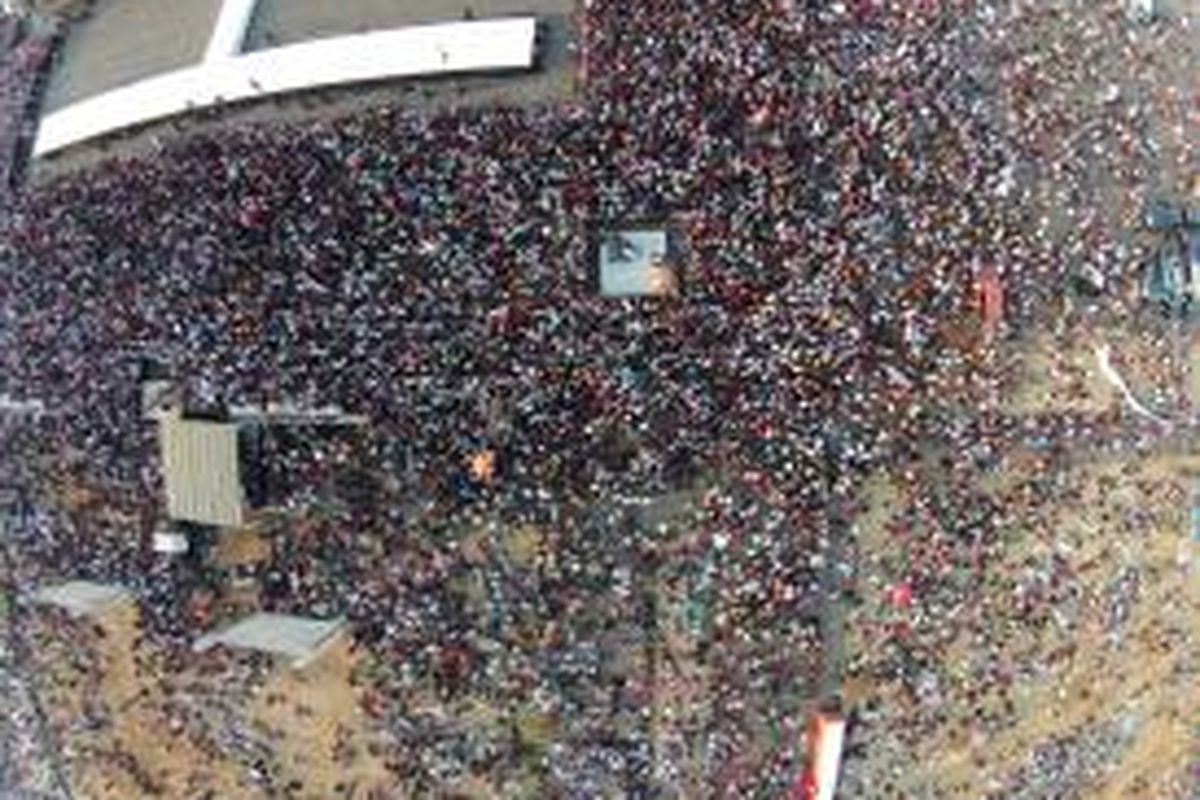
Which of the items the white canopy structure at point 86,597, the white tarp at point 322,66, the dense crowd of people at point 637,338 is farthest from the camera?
the white canopy structure at point 86,597

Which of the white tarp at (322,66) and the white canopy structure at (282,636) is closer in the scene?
the white canopy structure at (282,636)

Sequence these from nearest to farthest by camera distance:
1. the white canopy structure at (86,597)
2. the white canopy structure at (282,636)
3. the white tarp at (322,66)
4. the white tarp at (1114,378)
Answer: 1. the white canopy structure at (282,636)
2. the white tarp at (322,66)
3. the white tarp at (1114,378)
4. the white canopy structure at (86,597)

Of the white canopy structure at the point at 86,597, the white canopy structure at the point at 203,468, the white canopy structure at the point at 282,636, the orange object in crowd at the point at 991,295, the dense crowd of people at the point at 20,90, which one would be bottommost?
the white canopy structure at the point at 282,636

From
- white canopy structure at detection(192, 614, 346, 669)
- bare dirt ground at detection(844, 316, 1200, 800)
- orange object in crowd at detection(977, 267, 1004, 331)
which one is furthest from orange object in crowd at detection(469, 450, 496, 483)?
orange object in crowd at detection(977, 267, 1004, 331)

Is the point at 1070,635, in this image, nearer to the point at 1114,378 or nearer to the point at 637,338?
the point at 1114,378

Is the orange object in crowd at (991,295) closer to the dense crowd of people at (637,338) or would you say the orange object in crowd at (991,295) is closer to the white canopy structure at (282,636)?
the dense crowd of people at (637,338)

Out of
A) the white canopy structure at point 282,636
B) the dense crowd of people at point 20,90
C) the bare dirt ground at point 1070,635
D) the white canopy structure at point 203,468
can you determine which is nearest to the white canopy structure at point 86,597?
the white canopy structure at point 282,636

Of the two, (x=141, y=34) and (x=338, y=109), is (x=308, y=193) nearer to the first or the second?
(x=338, y=109)
